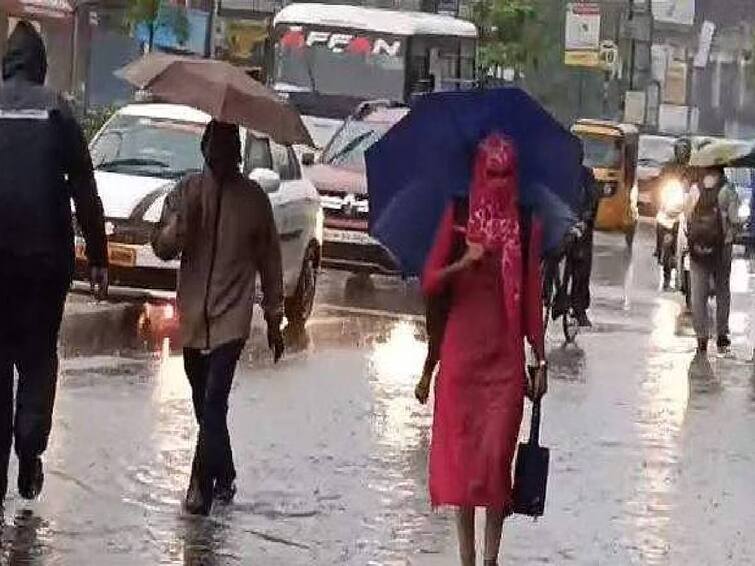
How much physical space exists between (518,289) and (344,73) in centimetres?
2907

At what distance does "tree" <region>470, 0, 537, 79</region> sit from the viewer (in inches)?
2395

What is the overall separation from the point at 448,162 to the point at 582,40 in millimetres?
61129

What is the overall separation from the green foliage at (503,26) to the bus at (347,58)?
2214cm

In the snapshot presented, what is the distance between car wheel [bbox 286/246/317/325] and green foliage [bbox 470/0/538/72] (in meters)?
39.8

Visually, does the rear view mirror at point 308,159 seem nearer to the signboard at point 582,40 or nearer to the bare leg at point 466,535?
the bare leg at point 466,535

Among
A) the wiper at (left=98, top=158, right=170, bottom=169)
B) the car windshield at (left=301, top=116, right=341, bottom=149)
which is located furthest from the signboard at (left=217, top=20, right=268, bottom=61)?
the wiper at (left=98, top=158, right=170, bottom=169)

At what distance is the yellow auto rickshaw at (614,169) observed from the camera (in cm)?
4709

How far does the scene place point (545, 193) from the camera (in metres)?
8.80

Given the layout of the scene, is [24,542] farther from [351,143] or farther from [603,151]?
[603,151]

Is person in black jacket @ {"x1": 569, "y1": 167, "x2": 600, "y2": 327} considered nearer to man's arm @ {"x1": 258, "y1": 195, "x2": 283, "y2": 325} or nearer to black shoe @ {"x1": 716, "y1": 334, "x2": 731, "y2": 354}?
black shoe @ {"x1": 716, "y1": 334, "x2": 731, "y2": 354}

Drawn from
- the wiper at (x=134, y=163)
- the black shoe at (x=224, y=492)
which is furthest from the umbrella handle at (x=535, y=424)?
the wiper at (x=134, y=163)

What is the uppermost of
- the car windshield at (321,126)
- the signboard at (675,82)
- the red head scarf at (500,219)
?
the red head scarf at (500,219)

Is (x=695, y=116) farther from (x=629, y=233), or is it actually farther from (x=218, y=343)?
(x=218, y=343)

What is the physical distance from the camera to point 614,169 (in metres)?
48.1
